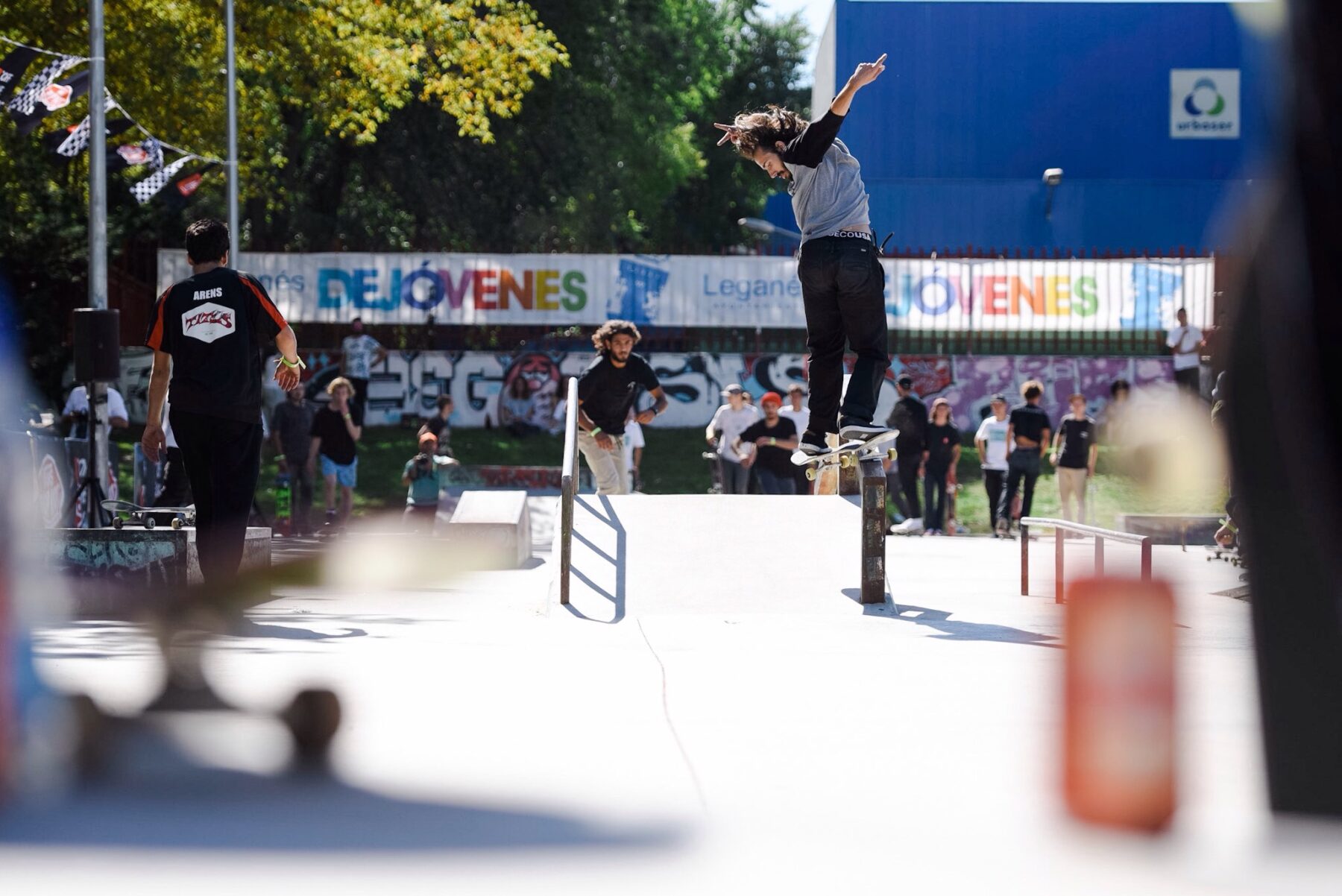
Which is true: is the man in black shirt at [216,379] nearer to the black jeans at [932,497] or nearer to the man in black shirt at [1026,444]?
the man in black shirt at [1026,444]

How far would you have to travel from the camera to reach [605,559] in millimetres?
8164

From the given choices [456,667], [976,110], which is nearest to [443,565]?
[456,667]

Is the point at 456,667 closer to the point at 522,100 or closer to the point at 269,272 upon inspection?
the point at 269,272

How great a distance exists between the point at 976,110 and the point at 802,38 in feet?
79.0

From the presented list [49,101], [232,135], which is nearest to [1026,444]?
[49,101]

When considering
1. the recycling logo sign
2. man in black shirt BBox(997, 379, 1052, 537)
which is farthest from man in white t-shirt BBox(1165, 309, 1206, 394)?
the recycling logo sign

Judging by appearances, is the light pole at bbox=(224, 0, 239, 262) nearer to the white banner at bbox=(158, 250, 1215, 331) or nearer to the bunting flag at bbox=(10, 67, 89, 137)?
the white banner at bbox=(158, 250, 1215, 331)

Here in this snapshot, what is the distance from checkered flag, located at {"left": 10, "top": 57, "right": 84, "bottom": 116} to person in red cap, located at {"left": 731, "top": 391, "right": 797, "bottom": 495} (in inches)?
348

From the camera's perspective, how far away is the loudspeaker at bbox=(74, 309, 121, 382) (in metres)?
14.9

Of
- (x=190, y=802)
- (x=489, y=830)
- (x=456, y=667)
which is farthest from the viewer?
(x=456, y=667)

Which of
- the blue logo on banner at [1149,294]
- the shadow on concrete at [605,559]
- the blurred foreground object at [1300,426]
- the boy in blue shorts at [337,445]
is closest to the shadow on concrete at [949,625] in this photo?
the shadow on concrete at [605,559]

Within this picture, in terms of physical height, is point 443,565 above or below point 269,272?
below

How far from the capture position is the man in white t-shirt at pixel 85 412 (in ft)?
54.5

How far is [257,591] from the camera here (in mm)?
8539
